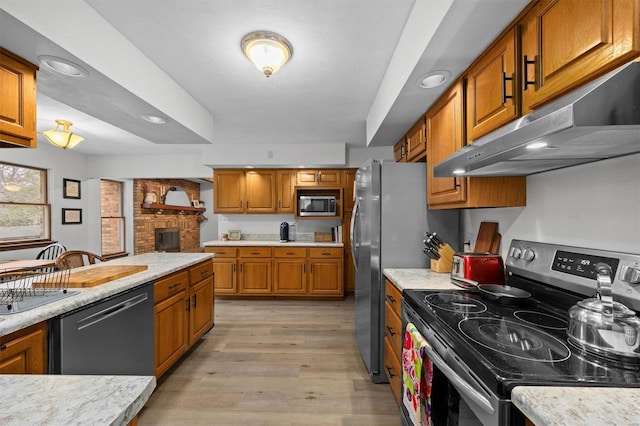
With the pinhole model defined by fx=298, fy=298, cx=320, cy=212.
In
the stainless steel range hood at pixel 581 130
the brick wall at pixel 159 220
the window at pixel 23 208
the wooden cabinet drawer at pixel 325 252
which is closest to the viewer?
the stainless steel range hood at pixel 581 130

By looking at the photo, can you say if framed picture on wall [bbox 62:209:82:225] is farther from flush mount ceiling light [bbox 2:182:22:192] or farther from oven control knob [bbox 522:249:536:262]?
oven control knob [bbox 522:249:536:262]

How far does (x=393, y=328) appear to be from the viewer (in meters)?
2.03

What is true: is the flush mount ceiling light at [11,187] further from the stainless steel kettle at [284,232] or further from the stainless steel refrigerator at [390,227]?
the stainless steel refrigerator at [390,227]

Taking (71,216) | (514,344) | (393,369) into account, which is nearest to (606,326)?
(514,344)

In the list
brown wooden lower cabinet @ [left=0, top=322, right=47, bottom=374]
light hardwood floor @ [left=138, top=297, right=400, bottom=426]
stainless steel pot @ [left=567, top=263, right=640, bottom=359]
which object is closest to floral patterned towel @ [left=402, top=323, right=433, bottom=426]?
stainless steel pot @ [left=567, top=263, right=640, bottom=359]

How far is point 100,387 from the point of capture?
0.68 m

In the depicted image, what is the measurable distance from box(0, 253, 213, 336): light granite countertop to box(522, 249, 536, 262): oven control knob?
7.53ft

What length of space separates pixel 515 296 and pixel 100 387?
1.59m

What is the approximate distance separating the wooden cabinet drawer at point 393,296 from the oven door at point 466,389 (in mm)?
550

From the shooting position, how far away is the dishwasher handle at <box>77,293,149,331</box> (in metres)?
1.54

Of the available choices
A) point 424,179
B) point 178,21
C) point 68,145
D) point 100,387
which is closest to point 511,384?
point 100,387

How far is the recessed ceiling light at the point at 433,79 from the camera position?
175cm

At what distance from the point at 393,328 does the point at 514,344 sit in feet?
3.61

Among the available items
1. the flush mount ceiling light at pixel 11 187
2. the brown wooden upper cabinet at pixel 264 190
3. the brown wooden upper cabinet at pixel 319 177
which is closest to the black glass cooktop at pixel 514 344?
the brown wooden upper cabinet at pixel 319 177
